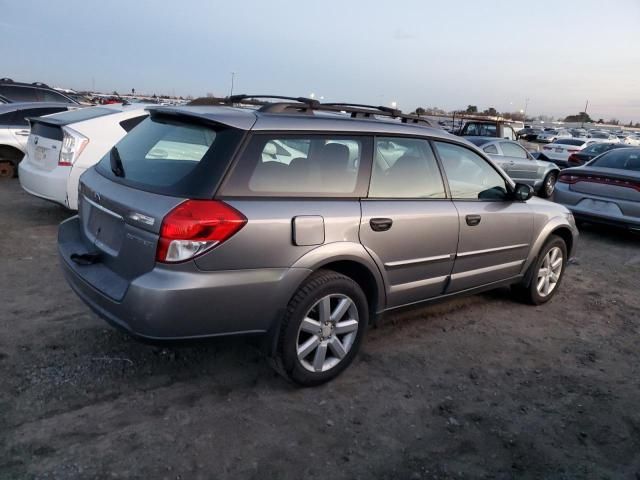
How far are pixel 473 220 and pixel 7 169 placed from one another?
9294 millimetres

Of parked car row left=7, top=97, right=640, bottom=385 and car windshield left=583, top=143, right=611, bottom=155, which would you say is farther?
car windshield left=583, top=143, right=611, bottom=155

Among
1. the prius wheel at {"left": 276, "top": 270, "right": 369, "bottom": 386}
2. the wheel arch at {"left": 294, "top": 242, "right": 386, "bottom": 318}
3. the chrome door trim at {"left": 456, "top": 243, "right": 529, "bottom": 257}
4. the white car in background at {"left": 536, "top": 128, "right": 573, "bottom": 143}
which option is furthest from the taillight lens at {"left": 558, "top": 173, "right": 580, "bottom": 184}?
the white car in background at {"left": 536, "top": 128, "right": 573, "bottom": 143}

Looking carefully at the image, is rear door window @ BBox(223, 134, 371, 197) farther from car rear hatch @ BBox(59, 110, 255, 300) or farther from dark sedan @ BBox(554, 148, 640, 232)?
dark sedan @ BBox(554, 148, 640, 232)

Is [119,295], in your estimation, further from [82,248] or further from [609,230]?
[609,230]

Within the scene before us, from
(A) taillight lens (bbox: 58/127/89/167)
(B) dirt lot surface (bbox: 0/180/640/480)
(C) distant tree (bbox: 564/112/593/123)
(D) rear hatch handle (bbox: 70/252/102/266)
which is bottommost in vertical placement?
(B) dirt lot surface (bbox: 0/180/640/480)

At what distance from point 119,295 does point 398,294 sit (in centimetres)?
188

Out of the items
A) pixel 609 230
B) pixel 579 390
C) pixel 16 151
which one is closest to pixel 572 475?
pixel 579 390

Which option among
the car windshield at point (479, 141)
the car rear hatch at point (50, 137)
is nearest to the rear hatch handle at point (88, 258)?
the car rear hatch at point (50, 137)

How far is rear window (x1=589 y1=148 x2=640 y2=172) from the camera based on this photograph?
8555mm

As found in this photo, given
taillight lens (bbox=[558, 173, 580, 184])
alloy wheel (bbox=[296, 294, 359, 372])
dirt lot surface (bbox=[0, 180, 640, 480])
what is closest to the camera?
dirt lot surface (bbox=[0, 180, 640, 480])

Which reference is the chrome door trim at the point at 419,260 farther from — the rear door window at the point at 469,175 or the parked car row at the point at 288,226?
the rear door window at the point at 469,175

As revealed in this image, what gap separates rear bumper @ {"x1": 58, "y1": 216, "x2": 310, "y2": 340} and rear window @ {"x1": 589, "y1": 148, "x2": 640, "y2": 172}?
7550mm

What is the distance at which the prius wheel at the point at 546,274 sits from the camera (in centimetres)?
511

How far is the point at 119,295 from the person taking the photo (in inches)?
113
